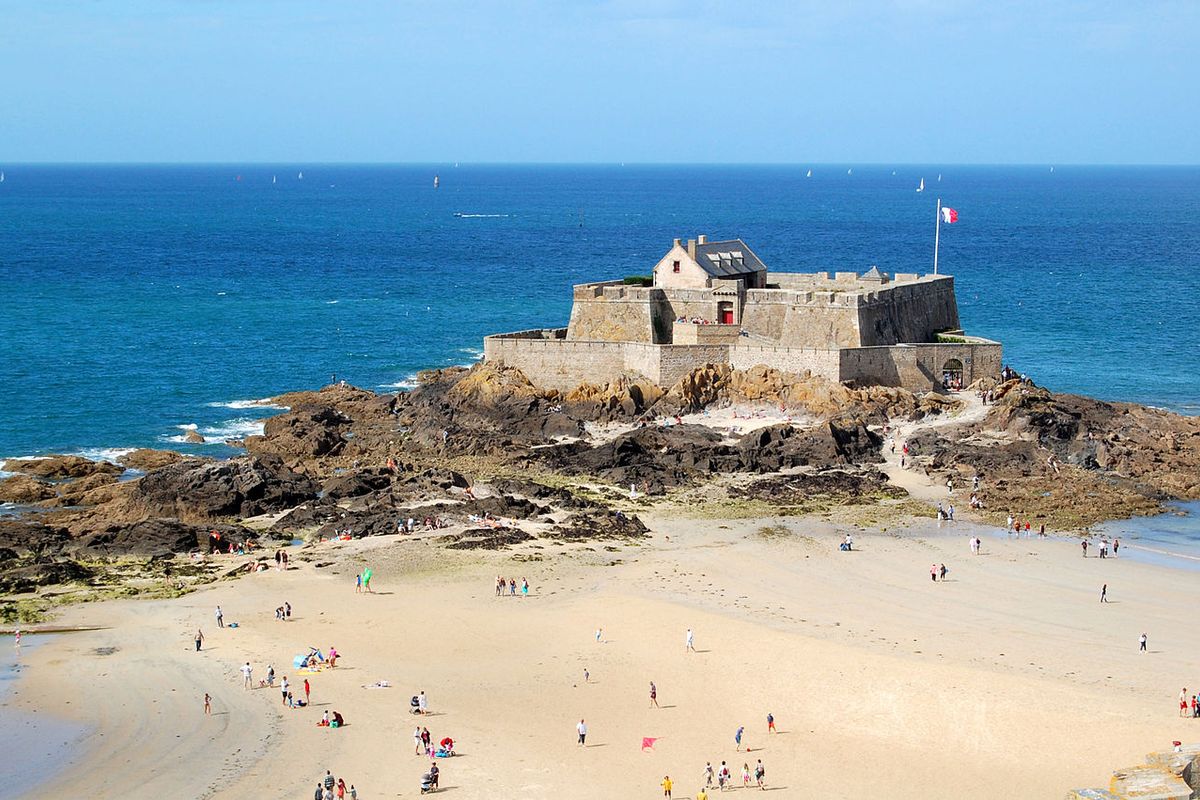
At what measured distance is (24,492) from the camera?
155 ft

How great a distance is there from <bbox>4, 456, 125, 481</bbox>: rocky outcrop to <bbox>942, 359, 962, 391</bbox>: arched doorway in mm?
32635

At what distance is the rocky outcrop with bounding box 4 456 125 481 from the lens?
49.8 meters

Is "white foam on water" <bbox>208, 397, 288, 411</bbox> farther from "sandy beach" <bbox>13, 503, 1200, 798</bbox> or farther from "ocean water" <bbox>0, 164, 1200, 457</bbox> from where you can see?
"sandy beach" <bbox>13, 503, 1200, 798</bbox>

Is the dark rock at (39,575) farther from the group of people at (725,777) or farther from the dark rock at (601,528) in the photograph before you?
the group of people at (725,777)

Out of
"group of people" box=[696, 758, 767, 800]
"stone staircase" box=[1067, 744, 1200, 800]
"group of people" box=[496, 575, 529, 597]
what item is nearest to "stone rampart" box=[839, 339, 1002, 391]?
"group of people" box=[496, 575, 529, 597]

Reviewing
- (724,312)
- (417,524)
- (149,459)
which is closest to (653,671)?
(417,524)

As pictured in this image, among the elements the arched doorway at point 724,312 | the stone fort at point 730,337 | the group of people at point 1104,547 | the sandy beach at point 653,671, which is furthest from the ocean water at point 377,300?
the group of people at point 1104,547

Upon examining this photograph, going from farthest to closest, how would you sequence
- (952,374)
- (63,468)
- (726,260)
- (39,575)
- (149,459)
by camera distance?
(726,260), (952,374), (149,459), (63,468), (39,575)

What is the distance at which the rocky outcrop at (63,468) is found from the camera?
4981 centimetres

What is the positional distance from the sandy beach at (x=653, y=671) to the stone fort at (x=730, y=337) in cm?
1535

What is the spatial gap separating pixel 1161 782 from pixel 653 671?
13.0 meters

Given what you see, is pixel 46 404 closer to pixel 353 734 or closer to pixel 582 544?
pixel 582 544

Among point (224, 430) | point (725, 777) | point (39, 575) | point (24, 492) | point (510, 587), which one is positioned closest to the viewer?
point (725, 777)

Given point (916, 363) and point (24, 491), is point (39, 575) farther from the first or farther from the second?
point (916, 363)
